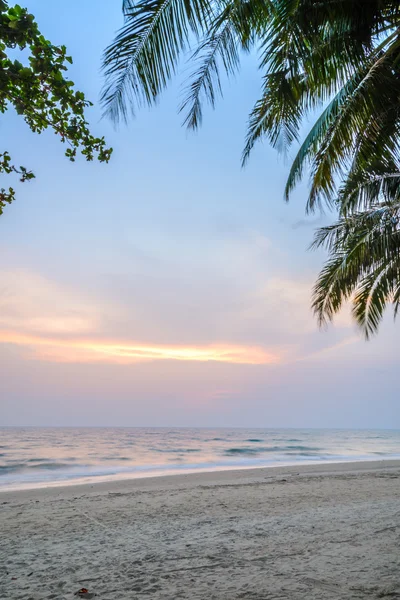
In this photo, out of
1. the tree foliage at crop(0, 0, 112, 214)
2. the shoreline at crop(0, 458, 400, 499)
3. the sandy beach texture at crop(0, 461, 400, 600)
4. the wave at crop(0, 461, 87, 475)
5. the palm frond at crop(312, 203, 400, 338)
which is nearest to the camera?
the tree foliage at crop(0, 0, 112, 214)

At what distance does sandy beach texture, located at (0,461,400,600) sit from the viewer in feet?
9.23

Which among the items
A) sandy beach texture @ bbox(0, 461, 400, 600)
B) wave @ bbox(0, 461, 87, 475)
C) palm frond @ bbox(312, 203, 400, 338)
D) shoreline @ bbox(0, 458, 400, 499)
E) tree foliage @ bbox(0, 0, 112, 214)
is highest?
palm frond @ bbox(312, 203, 400, 338)

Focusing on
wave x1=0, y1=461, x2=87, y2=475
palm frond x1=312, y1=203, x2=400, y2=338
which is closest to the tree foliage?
palm frond x1=312, y1=203, x2=400, y2=338

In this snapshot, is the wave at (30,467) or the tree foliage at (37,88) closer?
the tree foliage at (37,88)

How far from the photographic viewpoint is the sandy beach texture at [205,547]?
2.81 metres

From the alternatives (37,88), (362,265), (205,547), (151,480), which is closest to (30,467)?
(151,480)

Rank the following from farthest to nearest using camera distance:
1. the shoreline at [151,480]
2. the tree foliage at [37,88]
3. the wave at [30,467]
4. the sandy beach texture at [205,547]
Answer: the wave at [30,467] → the shoreline at [151,480] → the sandy beach texture at [205,547] → the tree foliage at [37,88]

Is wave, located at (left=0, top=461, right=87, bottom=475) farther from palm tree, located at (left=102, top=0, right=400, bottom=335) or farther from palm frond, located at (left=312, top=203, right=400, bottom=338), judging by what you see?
palm tree, located at (left=102, top=0, right=400, bottom=335)

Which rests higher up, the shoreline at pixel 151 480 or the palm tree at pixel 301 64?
the palm tree at pixel 301 64

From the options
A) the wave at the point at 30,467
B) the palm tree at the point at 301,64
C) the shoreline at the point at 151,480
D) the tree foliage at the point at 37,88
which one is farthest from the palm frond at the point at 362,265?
the wave at the point at 30,467

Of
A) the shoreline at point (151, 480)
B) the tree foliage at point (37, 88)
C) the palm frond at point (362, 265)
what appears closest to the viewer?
the tree foliage at point (37, 88)

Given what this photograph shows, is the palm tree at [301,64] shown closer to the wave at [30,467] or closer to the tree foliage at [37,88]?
the tree foliage at [37,88]

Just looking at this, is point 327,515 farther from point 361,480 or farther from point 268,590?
point 361,480

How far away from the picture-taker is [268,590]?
8.94ft
